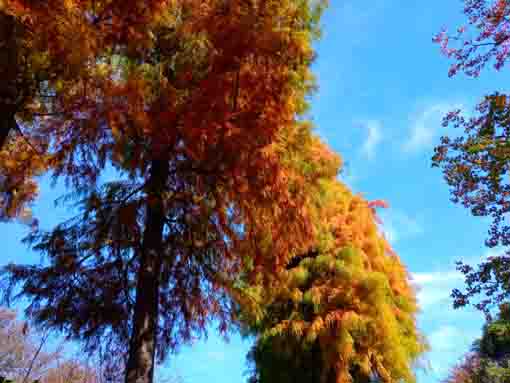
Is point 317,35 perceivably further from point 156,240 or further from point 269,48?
point 156,240

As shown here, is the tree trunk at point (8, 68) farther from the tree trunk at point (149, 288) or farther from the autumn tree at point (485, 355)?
the autumn tree at point (485, 355)

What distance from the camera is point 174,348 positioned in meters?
6.27

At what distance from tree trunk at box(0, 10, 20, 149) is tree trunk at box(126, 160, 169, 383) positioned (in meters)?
1.78

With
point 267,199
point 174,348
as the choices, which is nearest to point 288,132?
point 267,199

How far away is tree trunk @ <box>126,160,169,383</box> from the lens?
4754 mm

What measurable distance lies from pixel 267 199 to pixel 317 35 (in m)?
2.70

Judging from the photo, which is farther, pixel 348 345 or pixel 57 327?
pixel 348 345

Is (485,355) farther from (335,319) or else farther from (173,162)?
(173,162)

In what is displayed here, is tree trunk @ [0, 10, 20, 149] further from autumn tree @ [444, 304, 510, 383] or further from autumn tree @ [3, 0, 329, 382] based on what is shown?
autumn tree @ [444, 304, 510, 383]

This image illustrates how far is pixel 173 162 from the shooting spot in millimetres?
5793

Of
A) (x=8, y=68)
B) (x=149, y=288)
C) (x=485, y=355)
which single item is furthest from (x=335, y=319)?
(x=485, y=355)

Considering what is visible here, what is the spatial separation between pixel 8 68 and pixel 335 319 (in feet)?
20.2

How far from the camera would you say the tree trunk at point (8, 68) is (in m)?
4.15

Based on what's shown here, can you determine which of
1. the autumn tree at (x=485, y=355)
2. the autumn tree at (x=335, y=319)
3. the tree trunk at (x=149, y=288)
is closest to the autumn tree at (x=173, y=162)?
the tree trunk at (x=149, y=288)
